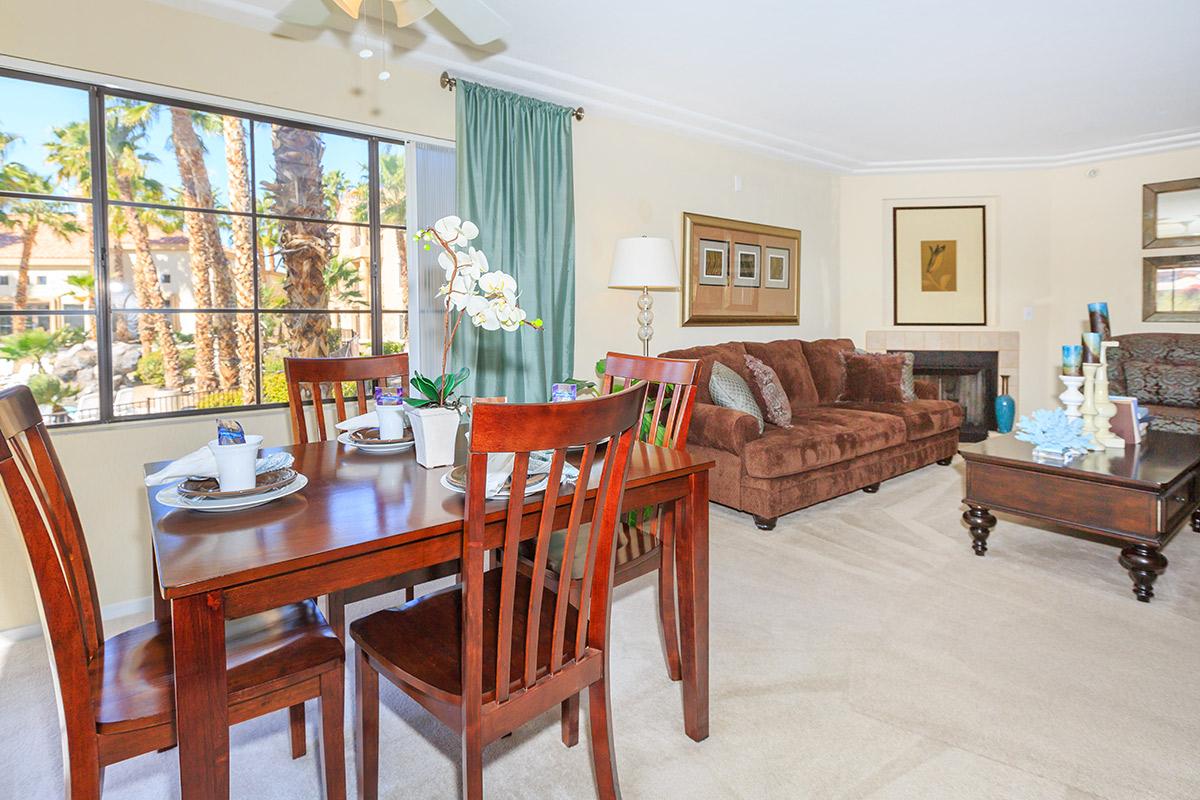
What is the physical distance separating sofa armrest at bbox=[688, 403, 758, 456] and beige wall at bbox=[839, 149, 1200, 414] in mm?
3004

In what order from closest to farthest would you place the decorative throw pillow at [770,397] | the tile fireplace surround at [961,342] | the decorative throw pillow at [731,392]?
the decorative throw pillow at [731,392]
the decorative throw pillow at [770,397]
the tile fireplace surround at [961,342]

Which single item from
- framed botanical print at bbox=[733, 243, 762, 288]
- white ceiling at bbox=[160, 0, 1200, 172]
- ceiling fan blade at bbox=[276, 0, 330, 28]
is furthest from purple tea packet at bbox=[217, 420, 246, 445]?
framed botanical print at bbox=[733, 243, 762, 288]

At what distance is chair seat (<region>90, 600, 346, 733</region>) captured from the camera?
123 cm

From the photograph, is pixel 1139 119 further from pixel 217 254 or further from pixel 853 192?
pixel 217 254

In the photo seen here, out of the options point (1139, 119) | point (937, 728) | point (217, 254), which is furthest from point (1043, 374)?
point (217, 254)

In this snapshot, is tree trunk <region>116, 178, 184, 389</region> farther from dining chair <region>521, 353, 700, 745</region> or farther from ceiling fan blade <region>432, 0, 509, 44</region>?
dining chair <region>521, 353, 700, 745</region>

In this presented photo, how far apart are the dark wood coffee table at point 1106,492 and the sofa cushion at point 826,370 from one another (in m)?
1.85

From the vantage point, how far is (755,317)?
5434mm

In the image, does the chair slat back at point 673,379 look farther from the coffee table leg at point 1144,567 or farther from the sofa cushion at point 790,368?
the sofa cushion at point 790,368

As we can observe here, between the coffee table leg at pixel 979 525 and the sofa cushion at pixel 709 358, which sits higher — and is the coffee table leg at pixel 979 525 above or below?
below

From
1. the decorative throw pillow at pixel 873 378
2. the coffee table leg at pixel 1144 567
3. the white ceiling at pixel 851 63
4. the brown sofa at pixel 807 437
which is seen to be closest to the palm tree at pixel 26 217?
the white ceiling at pixel 851 63

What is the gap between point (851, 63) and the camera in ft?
12.2

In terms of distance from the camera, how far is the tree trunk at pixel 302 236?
3166 millimetres

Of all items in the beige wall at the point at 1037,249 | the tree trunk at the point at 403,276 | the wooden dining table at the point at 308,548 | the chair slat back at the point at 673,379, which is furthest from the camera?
the beige wall at the point at 1037,249
